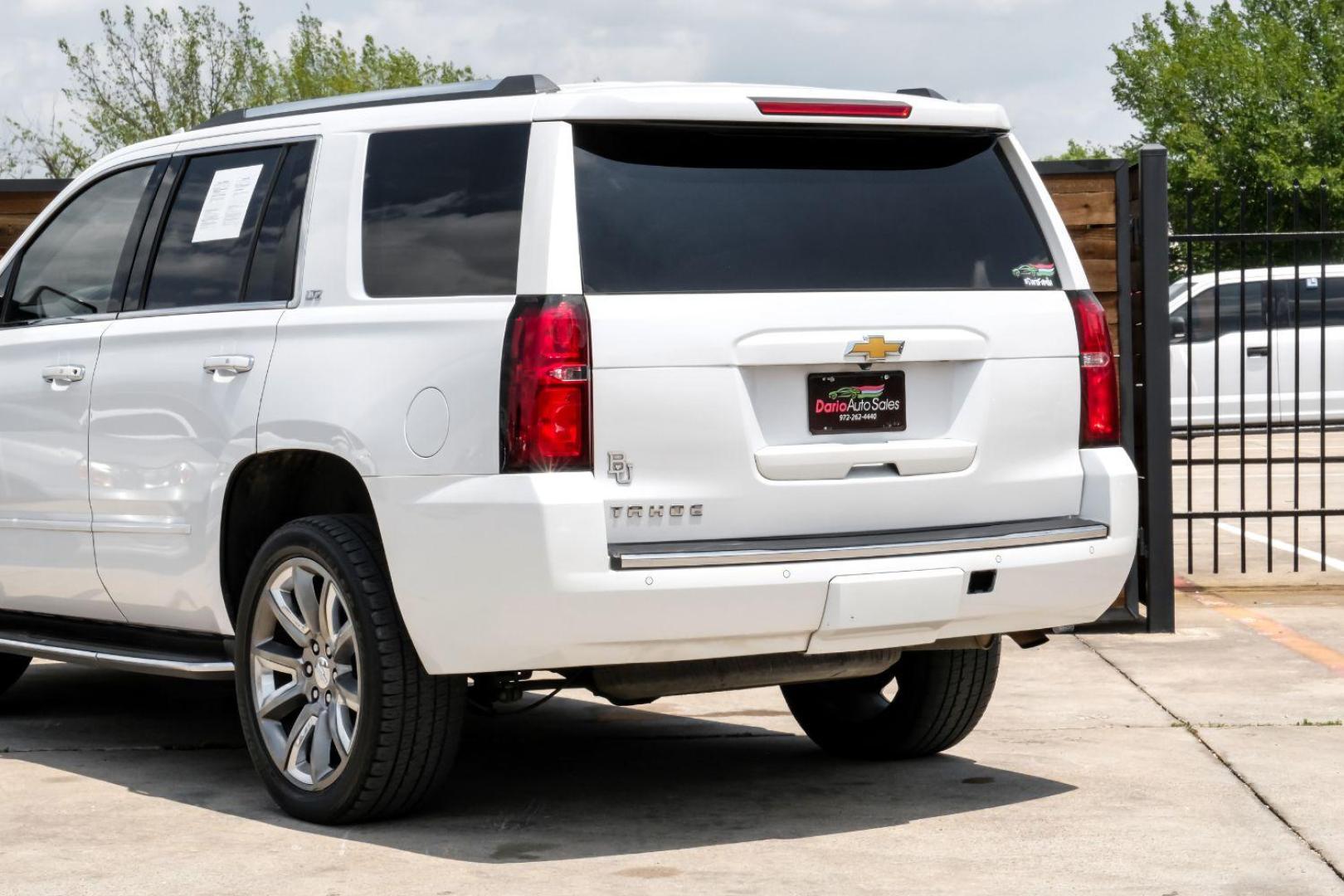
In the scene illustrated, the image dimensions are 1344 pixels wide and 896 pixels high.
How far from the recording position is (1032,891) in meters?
4.57

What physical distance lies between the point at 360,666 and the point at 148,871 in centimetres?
72

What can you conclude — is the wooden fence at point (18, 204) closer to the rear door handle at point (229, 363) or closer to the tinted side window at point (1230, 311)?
the rear door handle at point (229, 363)

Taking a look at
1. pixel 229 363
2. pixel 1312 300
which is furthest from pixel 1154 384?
pixel 1312 300

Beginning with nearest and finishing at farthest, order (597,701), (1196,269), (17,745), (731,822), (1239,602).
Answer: (731,822)
(17,745)
(597,701)
(1239,602)
(1196,269)

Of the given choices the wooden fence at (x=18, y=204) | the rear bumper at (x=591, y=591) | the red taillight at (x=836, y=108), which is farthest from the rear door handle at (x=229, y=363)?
the wooden fence at (x=18, y=204)

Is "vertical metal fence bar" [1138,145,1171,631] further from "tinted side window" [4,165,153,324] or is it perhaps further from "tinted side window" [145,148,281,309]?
"tinted side window" [4,165,153,324]

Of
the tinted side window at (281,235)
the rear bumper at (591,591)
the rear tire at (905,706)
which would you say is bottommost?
the rear tire at (905,706)

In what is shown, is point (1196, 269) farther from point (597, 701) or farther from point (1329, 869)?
point (1329, 869)

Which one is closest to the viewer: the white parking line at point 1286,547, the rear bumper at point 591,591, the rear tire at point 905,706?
the rear bumper at point 591,591

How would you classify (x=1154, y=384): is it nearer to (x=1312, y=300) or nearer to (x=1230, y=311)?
(x=1230, y=311)

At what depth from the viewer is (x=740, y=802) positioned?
18.4 ft

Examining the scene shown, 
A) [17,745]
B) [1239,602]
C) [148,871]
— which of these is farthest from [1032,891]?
[1239,602]

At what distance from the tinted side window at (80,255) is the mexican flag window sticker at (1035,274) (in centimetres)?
278

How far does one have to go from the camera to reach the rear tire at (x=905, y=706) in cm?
601
